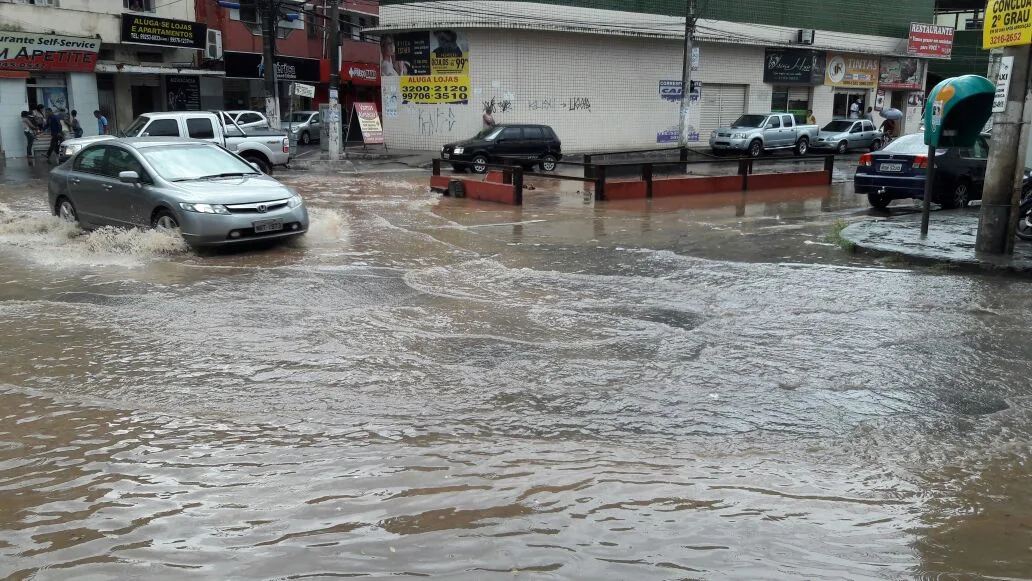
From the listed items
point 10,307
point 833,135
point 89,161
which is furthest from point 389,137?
point 10,307

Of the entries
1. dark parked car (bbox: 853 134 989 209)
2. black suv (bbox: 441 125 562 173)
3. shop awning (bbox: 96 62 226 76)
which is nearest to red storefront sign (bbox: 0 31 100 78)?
shop awning (bbox: 96 62 226 76)

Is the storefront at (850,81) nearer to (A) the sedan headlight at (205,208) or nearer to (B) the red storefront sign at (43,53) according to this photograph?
(B) the red storefront sign at (43,53)

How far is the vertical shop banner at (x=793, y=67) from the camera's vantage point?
36.7m

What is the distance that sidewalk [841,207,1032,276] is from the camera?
9.77 metres

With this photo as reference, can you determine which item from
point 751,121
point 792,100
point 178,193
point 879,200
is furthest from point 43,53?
point 792,100

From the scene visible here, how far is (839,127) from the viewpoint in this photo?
3353 cm

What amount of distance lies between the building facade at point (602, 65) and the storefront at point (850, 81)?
0.12 metres

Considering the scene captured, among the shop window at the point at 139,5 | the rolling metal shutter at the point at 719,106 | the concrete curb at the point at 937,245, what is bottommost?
the concrete curb at the point at 937,245

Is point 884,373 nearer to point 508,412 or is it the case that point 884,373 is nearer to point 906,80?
point 508,412

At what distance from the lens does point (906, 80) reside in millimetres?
42844

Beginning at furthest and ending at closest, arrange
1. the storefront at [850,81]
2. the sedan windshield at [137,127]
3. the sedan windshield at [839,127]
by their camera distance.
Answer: the storefront at [850,81]
the sedan windshield at [839,127]
the sedan windshield at [137,127]

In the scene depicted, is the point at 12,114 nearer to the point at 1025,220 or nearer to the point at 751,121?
the point at 751,121

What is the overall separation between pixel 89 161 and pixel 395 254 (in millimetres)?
4534

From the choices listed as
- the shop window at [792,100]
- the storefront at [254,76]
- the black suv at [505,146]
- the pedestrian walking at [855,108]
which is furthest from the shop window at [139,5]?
the pedestrian walking at [855,108]
